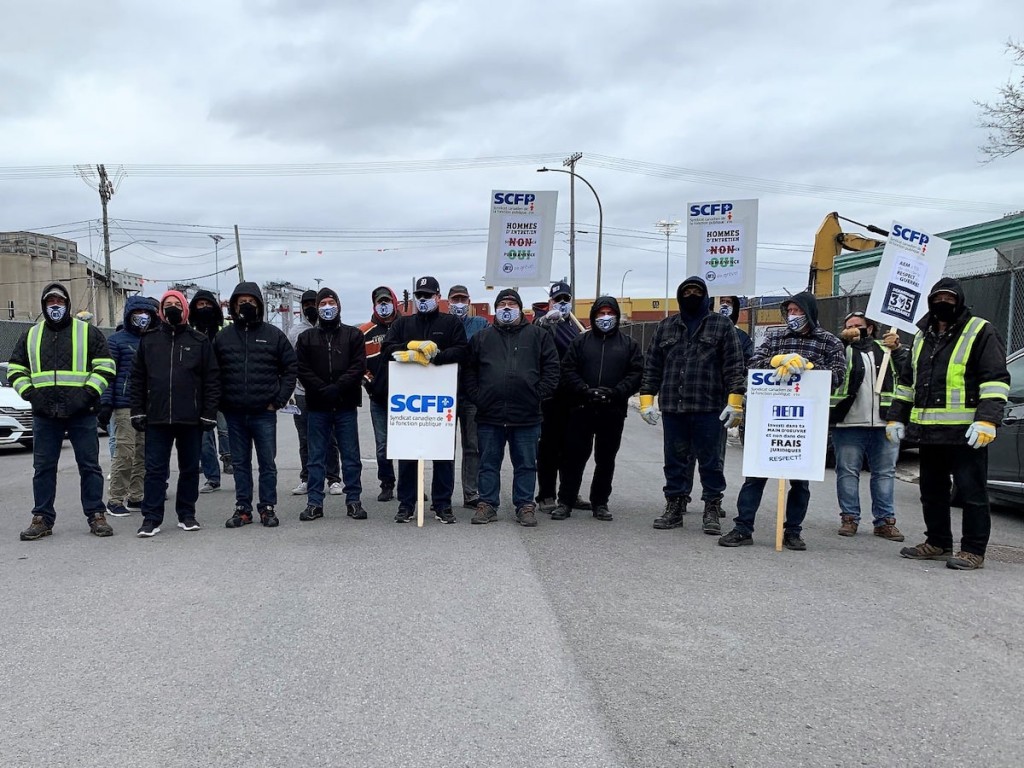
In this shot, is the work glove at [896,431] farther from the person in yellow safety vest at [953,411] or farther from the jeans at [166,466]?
the jeans at [166,466]

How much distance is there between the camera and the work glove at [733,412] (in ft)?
23.3

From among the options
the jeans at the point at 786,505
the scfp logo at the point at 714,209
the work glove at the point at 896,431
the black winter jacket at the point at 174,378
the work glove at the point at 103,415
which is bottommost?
the jeans at the point at 786,505

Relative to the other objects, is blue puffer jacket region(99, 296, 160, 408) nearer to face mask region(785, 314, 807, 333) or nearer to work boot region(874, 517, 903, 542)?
face mask region(785, 314, 807, 333)

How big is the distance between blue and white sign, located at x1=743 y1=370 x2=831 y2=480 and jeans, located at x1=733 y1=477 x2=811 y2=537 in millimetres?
118

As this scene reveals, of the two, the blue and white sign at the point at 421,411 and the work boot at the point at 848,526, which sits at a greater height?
the blue and white sign at the point at 421,411

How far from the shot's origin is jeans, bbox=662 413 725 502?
7.43 m

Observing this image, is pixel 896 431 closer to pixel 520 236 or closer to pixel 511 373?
pixel 511 373

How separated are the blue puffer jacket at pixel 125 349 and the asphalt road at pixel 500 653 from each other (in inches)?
68.5

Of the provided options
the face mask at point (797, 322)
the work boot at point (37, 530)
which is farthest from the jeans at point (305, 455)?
the face mask at point (797, 322)

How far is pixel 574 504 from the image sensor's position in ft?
27.8

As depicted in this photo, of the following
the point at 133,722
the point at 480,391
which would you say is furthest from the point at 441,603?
the point at 480,391

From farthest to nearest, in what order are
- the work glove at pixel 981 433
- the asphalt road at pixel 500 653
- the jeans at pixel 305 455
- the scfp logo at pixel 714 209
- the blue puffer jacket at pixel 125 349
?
the scfp logo at pixel 714 209
the jeans at pixel 305 455
the blue puffer jacket at pixel 125 349
the work glove at pixel 981 433
the asphalt road at pixel 500 653

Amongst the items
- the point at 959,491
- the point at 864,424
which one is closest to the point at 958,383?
the point at 959,491

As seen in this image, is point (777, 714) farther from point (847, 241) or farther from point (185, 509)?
point (847, 241)
